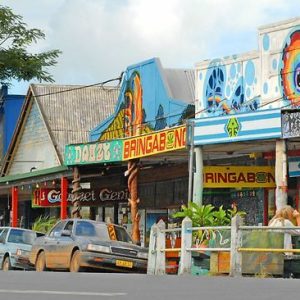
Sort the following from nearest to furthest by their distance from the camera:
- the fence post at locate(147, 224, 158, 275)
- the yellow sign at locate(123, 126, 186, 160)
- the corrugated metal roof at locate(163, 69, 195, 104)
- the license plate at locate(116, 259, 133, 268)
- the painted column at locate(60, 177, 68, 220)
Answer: the fence post at locate(147, 224, 158, 275), the license plate at locate(116, 259, 133, 268), the yellow sign at locate(123, 126, 186, 160), the corrugated metal roof at locate(163, 69, 195, 104), the painted column at locate(60, 177, 68, 220)

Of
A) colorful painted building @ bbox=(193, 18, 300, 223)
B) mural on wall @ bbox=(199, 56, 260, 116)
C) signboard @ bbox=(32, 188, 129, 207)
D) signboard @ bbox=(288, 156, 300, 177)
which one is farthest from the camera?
signboard @ bbox=(32, 188, 129, 207)

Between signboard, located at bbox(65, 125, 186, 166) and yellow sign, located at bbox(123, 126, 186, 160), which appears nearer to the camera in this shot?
yellow sign, located at bbox(123, 126, 186, 160)

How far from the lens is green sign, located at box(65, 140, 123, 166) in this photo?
32.9 m

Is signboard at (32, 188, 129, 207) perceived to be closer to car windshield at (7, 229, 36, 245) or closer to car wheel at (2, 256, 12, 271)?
car windshield at (7, 229, 36, 245)

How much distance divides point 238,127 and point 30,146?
2149 cm

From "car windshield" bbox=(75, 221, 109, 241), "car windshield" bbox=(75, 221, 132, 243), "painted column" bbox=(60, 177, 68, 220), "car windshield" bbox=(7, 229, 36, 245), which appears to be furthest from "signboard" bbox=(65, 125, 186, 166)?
"car windshield" bbox=(75, 221, 109, 241)

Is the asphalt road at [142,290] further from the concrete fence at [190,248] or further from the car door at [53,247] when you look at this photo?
the car door at [53,247]

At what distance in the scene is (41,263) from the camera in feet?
84.9

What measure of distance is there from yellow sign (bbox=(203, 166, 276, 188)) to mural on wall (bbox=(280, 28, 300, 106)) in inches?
131

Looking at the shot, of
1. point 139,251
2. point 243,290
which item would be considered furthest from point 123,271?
point 243,290

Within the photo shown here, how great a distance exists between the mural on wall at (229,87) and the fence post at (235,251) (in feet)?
25.4

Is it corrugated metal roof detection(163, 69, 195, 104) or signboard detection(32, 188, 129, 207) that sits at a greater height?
corrugated metal roof detection(163, 69, 195, 104)

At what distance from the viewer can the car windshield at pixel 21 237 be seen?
98.8 ft

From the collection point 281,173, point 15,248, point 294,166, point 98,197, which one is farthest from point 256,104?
point 98,197
